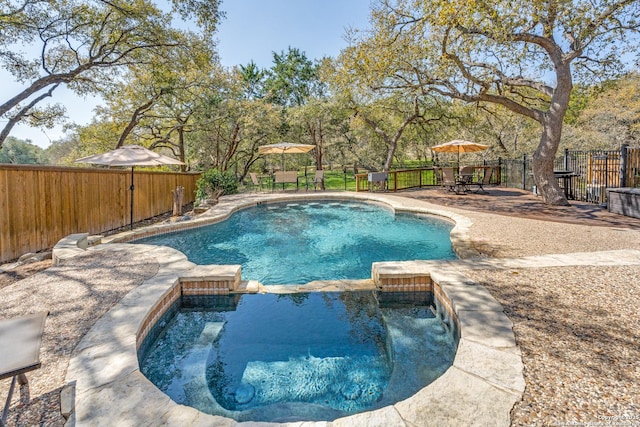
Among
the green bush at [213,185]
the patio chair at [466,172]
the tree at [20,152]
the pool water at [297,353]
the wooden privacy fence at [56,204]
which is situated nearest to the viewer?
the pool water at [297,353]

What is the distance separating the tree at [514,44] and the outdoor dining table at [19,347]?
838 centimetres

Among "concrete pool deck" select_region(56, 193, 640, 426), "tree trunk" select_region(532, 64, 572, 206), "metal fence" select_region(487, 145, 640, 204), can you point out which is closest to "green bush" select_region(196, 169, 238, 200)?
"concrete pool deck" select_region(56, 193, 640, 426)

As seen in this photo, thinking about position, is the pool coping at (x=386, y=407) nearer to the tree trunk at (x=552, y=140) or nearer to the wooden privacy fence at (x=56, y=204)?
the wooden privacy fence at (x=56, y=204)

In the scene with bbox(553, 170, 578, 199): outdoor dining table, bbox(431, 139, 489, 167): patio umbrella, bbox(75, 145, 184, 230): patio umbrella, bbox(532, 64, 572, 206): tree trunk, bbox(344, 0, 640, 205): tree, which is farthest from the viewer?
bbox(431, 139, 489, 167): patio umbrella

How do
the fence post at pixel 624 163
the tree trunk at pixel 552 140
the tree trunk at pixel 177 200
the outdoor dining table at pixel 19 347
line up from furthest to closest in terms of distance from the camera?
the tree trunk at pixel 177 200, the fence post at pixel 624 163, the tree trunk at pixel 552 140, the outdoor dining table at pixel 19 347

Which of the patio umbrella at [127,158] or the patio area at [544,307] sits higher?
the patio umbrella at [127,158]

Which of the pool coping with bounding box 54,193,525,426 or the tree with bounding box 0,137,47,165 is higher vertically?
the tree with bounding box 0,137,47,165

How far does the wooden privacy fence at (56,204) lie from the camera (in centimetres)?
564

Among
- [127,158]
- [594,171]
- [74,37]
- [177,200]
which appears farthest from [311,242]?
[594,171]

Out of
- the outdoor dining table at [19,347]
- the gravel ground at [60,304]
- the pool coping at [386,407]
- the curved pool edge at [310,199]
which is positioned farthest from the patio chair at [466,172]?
the outdoor dining table at [19,347]

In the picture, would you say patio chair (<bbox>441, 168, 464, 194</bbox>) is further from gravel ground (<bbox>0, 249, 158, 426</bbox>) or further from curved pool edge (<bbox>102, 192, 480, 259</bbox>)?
gravel ground (<bbox>0, 249, 158, 426</bbox>)

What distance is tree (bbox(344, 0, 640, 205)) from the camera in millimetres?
7477

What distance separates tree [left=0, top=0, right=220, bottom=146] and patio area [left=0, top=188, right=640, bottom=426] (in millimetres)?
7324

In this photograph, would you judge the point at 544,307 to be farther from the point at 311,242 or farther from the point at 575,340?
the point at 311,242
